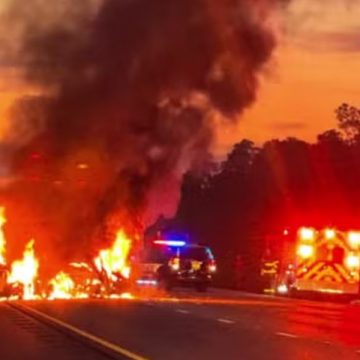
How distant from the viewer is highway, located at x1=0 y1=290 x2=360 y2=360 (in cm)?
1852

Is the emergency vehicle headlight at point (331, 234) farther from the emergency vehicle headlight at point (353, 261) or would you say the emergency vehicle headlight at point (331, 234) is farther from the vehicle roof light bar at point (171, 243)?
the vehicle roof light bar at point (171, 243)

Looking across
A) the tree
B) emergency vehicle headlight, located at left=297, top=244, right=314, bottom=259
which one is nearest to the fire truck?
emergency vehicle headlight, located at left=297, top=244, right=314, bottom=259

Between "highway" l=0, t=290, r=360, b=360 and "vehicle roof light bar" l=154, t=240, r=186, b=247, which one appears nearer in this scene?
"highway" l=0, t=290, r=360, b=360

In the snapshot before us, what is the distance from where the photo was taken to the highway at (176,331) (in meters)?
18.5

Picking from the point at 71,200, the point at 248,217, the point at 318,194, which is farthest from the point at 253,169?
the point at 71,200

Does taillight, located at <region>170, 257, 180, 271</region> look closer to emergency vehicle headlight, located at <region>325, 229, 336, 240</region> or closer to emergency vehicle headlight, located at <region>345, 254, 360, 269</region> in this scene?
emergency vehicle headlight, located at <region>325, 229, 336, 240</region>

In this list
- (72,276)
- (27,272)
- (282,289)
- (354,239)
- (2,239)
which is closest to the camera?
(354,239)

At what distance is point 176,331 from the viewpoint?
74.7 feet

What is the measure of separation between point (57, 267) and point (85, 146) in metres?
4.60

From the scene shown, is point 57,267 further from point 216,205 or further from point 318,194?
point 216,205

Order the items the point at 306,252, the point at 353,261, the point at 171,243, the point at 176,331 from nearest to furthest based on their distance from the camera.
→ the point at 176,331 < the point at 353,261 < the point at 306,252 < the point at 171,243

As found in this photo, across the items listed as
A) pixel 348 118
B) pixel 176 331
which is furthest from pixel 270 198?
pixel 176 331

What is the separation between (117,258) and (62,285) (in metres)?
2.49

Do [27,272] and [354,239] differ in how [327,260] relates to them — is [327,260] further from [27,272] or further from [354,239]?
[27,272]
